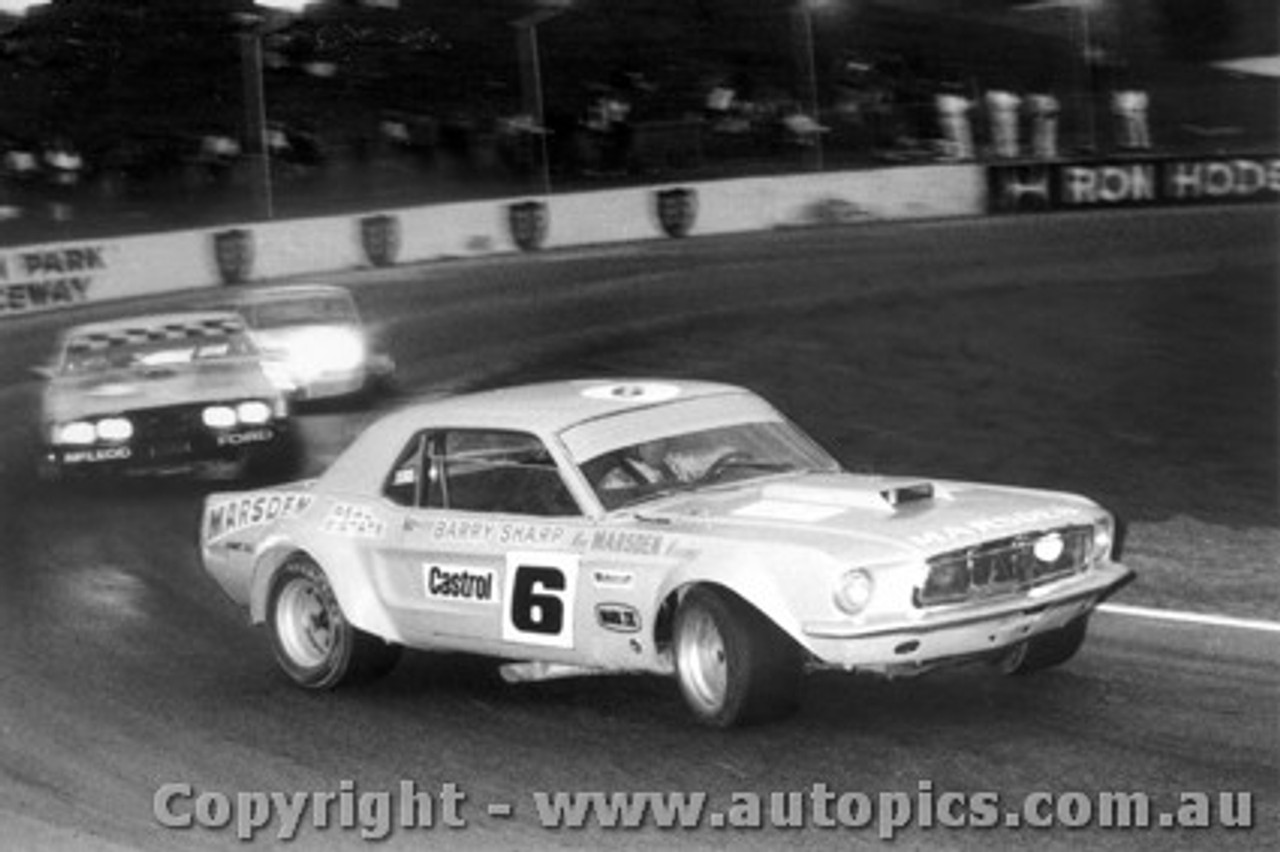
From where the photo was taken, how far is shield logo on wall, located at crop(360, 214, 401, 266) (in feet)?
47.9

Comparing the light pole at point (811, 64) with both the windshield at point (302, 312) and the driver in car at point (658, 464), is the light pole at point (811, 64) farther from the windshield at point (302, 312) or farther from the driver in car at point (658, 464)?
→ the driver in car at point (658, 464)

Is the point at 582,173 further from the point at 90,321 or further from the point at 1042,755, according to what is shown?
the point at 1042,755

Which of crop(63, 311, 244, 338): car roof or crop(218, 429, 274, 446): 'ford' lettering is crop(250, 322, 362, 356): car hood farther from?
crop(218, 429, 274, 446): 'ford' lettering

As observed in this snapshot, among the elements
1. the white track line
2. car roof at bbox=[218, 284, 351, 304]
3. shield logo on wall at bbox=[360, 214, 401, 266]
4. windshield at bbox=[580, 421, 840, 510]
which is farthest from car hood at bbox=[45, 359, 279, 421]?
the white track line

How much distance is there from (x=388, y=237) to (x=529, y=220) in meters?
1.11

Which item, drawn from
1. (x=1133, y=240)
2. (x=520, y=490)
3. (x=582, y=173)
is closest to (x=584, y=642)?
(x=520, y=490)

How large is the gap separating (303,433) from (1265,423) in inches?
219

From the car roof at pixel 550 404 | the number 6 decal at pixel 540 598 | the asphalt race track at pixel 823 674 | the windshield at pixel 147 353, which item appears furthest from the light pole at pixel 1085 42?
the number 6 decal at pixel 540 598

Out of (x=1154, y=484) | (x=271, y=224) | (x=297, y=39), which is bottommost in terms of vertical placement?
(x=1154, y=484)

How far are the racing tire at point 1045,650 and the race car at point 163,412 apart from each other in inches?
243

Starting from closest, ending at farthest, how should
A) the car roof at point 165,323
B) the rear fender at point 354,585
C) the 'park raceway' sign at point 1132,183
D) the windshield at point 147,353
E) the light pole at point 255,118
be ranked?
the rear fender at point 354,585 < the windshield at point 147,353 < the car roof at point 165,323 < the light pole at point 255,118 < the 'park raceway' sign at point 1132,183

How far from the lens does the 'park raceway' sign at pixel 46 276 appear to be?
1439 cm

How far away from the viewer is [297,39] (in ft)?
52.7

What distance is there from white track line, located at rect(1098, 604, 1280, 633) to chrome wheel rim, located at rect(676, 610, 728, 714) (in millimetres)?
2399
